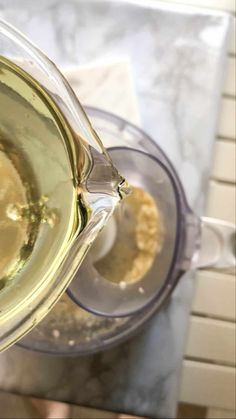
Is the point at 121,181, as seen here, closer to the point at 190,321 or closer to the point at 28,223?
the point at 28,223

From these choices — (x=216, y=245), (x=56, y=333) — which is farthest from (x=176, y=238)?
(x=56, y=333)

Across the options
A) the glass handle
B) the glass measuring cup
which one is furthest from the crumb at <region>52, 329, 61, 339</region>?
the glass handle

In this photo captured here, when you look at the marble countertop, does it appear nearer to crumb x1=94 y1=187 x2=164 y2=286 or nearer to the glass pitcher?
crumb x1=94 y1=187 x2=164 y2=286

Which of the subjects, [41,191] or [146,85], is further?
[146,85]

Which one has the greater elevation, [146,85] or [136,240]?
[146,85]

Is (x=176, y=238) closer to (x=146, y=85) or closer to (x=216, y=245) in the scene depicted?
(x=216, y=245)

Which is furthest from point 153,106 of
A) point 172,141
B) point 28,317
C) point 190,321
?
point 28,317
